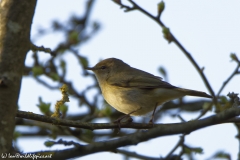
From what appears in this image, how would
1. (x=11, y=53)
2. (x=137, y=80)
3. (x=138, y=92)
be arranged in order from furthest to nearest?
(x=137, y=80) < (x=138, y=92) < (x=11, y=53)

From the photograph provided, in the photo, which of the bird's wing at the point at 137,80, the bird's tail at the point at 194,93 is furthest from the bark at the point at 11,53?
the bird's wing at the point at 137,80

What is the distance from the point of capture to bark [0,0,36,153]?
8.77ft

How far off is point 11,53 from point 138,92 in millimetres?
3611

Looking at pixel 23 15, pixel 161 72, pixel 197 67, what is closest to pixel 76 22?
pixel 161 72

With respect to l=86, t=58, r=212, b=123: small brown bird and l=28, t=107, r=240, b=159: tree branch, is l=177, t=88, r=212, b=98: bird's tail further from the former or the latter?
l=28, t=107, r=240, b=159: tree branch

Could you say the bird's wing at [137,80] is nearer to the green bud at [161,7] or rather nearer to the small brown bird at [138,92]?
the small brown bird at [138,92]

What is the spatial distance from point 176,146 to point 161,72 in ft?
8.21

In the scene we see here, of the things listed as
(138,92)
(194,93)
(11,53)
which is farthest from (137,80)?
(11,53)

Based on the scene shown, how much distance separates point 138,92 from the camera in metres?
6.23

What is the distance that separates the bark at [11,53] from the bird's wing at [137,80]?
11.3 ft

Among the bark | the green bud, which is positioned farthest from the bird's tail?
the bark

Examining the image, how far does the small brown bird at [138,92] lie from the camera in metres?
5.98

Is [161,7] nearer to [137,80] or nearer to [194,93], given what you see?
[194,93]

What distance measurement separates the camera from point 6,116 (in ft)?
8.81
